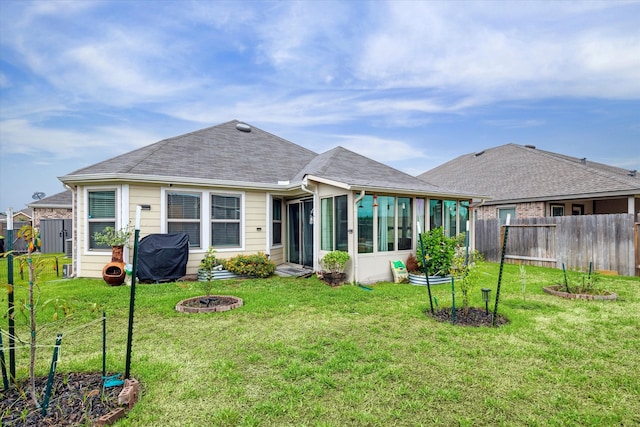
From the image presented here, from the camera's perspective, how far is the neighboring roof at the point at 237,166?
331 inches

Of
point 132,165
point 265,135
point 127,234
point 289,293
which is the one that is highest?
point 265,135

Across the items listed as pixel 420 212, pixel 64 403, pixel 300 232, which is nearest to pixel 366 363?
pixel 64 403

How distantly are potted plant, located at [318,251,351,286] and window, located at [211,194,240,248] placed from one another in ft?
10.1

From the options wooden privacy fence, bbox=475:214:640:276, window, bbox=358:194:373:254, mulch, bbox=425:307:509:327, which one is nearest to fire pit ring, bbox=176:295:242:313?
window, bbox=358:194:373:254

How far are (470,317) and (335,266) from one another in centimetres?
341

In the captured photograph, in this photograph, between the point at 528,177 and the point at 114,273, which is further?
the point at 528,177

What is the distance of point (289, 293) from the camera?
23.1 feet

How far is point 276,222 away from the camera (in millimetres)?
10539

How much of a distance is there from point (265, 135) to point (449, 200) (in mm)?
7681

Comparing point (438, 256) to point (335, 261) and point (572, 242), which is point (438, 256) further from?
point (572, 242)

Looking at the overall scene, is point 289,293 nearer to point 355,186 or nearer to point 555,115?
point 355,186

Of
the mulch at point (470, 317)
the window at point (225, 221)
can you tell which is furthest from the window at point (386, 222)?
the window at point (225, 221)

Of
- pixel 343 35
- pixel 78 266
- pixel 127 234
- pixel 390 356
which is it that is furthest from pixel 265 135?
pixel 390 356

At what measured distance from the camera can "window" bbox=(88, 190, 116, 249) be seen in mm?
8500
